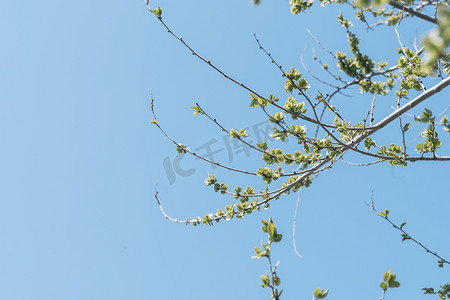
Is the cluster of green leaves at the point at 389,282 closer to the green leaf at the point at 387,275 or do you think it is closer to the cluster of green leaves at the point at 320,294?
the green leaf at the point at 387,275

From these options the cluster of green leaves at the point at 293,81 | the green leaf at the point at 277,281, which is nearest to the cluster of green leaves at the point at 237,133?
the cluster of green leaves at the point at 293,81

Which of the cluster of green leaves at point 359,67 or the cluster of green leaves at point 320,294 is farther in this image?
the cluster of green leaves at point 359,67

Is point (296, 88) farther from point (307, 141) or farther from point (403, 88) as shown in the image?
point (403, 88)

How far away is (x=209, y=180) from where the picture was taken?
3471mm

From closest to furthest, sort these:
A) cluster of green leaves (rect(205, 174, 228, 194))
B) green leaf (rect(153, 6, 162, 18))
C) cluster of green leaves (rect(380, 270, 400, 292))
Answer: cluster of green leaves (rect(380, 270, 400, 292)) → green leaf (rect(153, 6, 162, 18)) → cluster of green leaves (rect(205, 174, 228, 194))

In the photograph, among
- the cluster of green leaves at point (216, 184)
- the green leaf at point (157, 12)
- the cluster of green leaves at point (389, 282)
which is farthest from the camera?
the cluster of green leaves at point (216, 184)

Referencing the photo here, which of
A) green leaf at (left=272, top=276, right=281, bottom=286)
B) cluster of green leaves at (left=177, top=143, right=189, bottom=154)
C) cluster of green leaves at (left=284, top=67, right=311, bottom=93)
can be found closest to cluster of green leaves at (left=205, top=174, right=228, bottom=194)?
cluster of green leaves at (left=177, top=143, right=189, bottom=154)

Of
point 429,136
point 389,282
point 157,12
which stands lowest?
point 389,282

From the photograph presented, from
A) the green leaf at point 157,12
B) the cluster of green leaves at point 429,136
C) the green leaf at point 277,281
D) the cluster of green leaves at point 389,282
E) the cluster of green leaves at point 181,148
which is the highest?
the green leaf at point 157,12

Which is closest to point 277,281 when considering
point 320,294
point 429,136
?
point 320,294

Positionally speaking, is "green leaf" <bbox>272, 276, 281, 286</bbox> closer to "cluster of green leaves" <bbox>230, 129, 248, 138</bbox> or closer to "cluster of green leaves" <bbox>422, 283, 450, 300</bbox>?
"cluster of green leaves" <bbox>230, 129, 248, 138</bbox>

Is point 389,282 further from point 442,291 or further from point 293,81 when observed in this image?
point 442,291

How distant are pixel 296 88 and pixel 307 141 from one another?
0.47 m

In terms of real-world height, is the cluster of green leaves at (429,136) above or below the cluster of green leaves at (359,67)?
below
